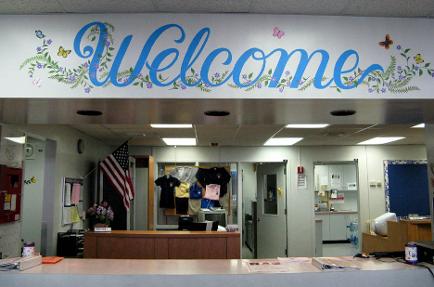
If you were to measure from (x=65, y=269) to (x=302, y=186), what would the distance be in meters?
6.43

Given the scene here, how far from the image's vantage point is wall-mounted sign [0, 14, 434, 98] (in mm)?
2602

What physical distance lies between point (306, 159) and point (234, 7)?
6.58 metres

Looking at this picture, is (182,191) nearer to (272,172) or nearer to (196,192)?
(196,192)

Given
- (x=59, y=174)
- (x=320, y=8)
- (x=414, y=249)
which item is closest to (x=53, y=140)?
(x=59, y=174)

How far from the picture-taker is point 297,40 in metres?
2.66

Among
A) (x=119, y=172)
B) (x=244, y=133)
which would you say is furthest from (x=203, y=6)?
(x=119, y=172)

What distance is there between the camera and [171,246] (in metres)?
5.55

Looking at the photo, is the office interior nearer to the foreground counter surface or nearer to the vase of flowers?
the vase of flowers

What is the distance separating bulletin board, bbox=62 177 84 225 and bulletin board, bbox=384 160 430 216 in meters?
6.41

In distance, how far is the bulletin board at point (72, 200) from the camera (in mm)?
5805

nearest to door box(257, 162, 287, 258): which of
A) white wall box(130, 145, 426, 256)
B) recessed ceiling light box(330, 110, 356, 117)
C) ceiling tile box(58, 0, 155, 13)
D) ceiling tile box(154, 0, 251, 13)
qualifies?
white wall box(130, 145, 426, 256)

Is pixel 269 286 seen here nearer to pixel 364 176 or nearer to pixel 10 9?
pixel 10 9

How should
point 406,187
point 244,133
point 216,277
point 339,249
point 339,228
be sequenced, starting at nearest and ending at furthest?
point 216,277 → point 244,133 → point 406,187 → point 339,249 → point 339,228

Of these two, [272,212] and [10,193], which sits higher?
[10,193]
